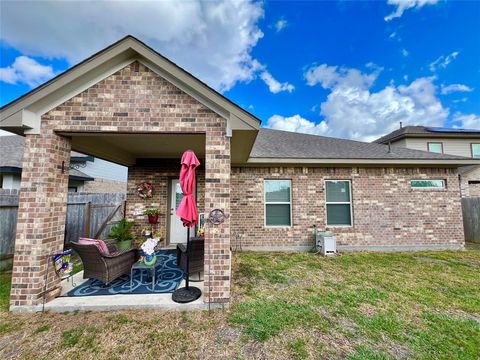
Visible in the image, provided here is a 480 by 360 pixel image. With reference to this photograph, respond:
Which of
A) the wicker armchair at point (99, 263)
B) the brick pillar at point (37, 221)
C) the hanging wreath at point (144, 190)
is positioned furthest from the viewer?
the hanging wreath at point (144, 190)

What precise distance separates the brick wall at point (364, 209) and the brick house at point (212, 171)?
0.03 meters

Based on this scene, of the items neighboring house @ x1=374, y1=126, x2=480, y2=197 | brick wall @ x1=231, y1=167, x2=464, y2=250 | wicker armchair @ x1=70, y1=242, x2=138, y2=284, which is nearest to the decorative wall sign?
wicker armchair @ x1=70, y1=242, x2=138, y2=284

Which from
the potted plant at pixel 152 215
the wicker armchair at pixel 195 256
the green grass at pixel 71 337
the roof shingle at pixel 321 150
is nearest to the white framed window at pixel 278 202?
the roof shingle at pixel 321 150

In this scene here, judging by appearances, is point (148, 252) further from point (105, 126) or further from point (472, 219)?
point (472, 219)

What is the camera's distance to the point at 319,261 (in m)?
5.91

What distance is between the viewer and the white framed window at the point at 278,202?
7191mm

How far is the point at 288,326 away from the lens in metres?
2.88

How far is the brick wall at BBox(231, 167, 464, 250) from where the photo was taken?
7.08m

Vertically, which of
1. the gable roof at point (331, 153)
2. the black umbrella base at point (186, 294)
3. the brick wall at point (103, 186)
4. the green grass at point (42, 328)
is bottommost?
the green grass at point (42, 328)

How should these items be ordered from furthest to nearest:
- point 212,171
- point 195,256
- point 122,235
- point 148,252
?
point 122,235
point 195,256
point 148,252
point 212,171

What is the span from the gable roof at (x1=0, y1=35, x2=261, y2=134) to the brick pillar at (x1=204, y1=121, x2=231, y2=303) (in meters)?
0.41

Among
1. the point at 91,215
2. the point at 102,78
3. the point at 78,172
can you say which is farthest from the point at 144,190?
the point at 78,172

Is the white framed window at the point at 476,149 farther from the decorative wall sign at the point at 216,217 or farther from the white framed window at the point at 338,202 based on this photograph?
the decorative wall sign at the point at 216,217

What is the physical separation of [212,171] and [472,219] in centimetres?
1123
